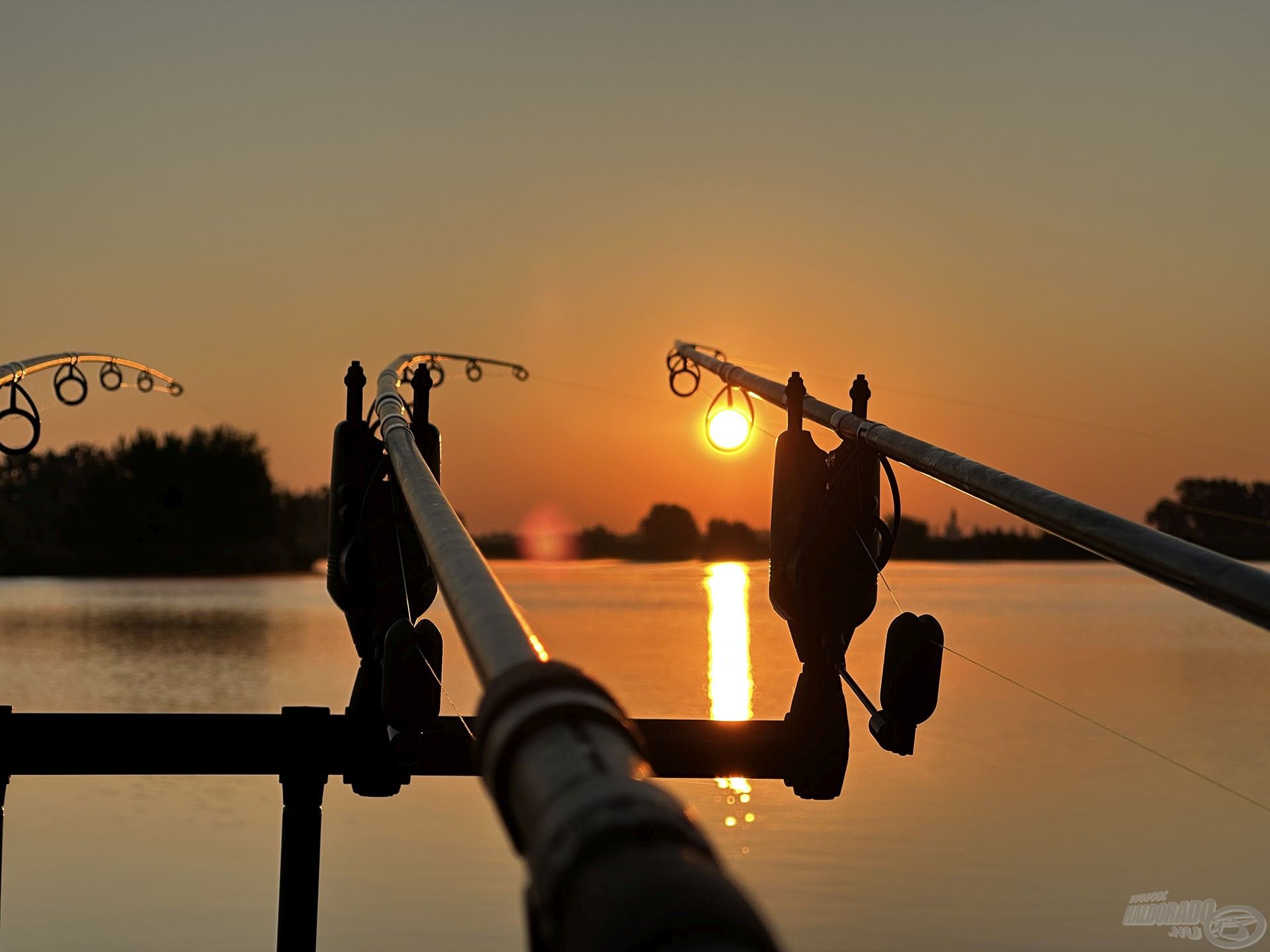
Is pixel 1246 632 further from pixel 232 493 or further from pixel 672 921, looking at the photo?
pixel 672 921

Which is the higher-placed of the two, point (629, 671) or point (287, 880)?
point (287, 880)

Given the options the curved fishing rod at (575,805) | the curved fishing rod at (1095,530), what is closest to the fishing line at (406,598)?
the curved fishing rod at (1095,530)

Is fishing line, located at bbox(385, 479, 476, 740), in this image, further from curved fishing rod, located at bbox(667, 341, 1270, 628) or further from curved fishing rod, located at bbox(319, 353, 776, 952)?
curved fishing rod, located at bbox(319, 353, 776, 952)

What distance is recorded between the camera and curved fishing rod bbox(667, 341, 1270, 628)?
3955mm

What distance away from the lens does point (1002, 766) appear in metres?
33.5

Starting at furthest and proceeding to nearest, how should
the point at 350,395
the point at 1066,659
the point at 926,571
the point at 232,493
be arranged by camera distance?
the point at 926,571 → the point at 232,493 → the point at 1066,659 → the point at 350,395

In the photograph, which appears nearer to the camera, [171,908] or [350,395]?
[350,395]

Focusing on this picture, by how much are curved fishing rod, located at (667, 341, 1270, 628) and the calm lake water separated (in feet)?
5.64

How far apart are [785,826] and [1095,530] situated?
2244cm

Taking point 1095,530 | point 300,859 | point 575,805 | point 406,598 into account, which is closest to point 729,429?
point 300,859

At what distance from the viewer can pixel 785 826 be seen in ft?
87.2

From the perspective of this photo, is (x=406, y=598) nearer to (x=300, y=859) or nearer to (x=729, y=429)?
(x=300, y=859)

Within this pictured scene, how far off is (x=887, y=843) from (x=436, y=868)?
23.0ft

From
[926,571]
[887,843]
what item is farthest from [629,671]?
[926,571]
